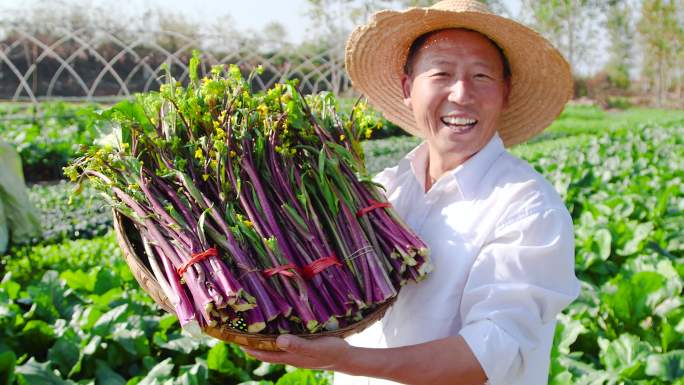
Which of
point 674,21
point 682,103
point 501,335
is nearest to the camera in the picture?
point 501,335

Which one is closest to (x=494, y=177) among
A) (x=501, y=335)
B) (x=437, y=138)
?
(x=437, y=138)

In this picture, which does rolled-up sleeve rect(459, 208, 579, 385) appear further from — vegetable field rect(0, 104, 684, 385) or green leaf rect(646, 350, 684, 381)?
green leaf rect(646, 350, 684, 381)

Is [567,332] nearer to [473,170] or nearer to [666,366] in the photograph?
[666,366]

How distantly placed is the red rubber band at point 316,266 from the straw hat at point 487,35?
73 centimetres

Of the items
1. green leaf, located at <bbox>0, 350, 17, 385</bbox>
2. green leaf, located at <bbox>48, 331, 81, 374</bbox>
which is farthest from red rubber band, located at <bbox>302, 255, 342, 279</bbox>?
green leaf, located at <bbox>48, 331, 81, 374</bbox>

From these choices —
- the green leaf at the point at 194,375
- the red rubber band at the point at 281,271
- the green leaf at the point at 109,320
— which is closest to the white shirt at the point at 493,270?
the red rubber band at the point at 281,271

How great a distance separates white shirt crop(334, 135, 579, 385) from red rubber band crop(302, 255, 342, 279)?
0.99 feet

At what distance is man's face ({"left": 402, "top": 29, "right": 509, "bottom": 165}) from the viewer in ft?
5.77

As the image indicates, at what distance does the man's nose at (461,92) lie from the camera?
1731 mm

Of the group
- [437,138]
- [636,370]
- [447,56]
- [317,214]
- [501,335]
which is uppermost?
[447,56]

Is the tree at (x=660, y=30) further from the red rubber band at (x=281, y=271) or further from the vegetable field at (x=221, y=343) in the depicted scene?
the red rubber band at (x=281, y=271)

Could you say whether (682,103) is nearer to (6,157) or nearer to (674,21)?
(674,21)

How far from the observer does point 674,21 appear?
3425 centimetres

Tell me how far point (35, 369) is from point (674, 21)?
37.7 m
